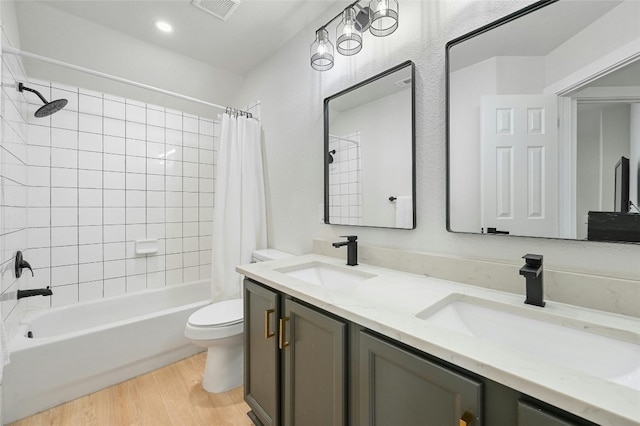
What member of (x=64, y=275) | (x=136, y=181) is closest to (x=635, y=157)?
(x=136, y=181)

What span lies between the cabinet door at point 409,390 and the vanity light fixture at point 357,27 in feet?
4.38

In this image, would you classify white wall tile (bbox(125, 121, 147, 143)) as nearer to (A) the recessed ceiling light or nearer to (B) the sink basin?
(A) the recessed ceiling light

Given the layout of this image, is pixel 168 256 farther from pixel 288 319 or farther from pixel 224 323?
pixel 288 319

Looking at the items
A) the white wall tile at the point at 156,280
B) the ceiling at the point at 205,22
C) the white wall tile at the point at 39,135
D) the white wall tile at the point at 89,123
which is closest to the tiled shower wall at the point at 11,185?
the white wall tile at the point at 39,135

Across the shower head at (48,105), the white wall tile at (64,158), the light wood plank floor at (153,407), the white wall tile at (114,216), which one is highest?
the shower head at (48,105)

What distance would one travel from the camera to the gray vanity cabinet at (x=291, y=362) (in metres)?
0.94

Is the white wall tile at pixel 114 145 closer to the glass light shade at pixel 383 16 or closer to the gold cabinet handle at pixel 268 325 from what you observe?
the gold cabinet handle at pixel 268 325

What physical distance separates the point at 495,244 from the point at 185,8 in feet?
7.56

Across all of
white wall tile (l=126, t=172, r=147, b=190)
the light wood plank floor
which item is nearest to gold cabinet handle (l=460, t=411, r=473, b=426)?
the light wood plank floor

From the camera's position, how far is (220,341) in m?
1.69

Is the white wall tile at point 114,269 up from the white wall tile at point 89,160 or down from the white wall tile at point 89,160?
down

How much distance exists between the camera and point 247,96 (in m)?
2.71

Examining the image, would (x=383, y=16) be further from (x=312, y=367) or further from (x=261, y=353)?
(x=261, y=353)

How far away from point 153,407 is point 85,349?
1.88ft
